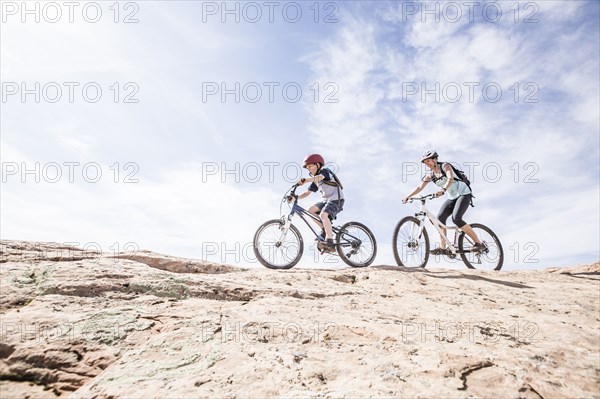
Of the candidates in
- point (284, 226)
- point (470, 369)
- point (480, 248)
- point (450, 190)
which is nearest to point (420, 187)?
point (450, 190)

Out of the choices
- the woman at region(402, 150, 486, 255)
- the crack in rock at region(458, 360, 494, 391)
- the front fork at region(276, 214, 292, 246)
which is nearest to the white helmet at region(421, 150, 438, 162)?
the woman at region(402, 150, 486, 255)

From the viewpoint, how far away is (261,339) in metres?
3.45

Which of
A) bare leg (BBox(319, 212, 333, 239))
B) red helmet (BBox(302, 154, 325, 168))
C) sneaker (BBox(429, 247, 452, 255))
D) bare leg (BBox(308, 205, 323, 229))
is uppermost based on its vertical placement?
red helmet (BBox(302, 154, 325, 168))

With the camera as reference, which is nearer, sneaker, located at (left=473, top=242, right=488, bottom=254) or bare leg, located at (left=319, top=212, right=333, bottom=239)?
bare leg, located at (left=319, top=212, right=333, bottom=239)

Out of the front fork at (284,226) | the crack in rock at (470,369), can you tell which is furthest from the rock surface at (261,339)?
the front fork at (284,226)

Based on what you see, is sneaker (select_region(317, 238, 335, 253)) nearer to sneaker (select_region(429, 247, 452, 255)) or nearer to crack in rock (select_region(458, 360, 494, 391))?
sneaker (select_region(429, 247, 452, 255))

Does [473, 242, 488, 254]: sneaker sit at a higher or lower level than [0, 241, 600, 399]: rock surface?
higher

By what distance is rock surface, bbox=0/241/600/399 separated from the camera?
272 centimetres

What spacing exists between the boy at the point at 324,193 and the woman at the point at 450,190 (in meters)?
1.85

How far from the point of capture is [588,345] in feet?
11.9

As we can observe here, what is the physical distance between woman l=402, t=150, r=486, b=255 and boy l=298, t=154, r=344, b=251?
1.85 meters

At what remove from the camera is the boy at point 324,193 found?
31.0 feet

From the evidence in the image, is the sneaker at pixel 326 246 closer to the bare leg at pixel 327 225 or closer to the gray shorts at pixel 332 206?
the bare leg at pixel 327 225

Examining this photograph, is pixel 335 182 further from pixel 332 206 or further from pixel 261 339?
pixel 261 339
